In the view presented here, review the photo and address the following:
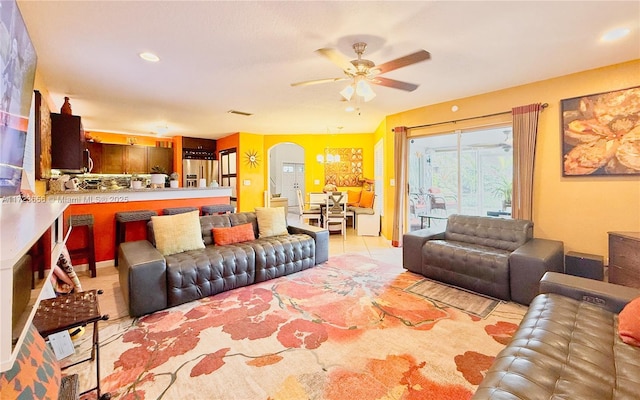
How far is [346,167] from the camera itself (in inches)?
303

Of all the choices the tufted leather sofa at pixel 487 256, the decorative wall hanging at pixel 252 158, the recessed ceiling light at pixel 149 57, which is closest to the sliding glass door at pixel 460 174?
the tufted leather sofa at pixel 487 256

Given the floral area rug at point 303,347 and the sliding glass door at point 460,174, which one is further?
the sliding glass door at point 460,174

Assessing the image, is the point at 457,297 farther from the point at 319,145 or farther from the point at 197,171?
the point at 197,171

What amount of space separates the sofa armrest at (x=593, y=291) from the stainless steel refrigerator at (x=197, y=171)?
26.8 ft

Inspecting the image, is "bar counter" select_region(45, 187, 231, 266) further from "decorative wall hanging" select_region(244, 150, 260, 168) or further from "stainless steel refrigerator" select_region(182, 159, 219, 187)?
"stainless steel refrigerator" select_region(182, 159, 219, 187)

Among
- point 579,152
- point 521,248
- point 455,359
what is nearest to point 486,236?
point 521,248

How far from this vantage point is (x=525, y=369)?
4.17 feet

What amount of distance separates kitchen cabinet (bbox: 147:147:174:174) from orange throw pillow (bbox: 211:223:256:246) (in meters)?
5.80

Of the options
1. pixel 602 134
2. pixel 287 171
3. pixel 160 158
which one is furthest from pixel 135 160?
pixel 602 134

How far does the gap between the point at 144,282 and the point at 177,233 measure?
2.35 feet

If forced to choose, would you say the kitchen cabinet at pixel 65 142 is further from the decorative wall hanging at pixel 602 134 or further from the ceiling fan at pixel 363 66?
the decorative wall hanging at pixel 602 134

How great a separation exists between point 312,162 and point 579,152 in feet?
18.4

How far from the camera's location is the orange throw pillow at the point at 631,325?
4.83 feet

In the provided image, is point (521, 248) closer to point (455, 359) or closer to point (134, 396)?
point (455, 359)
